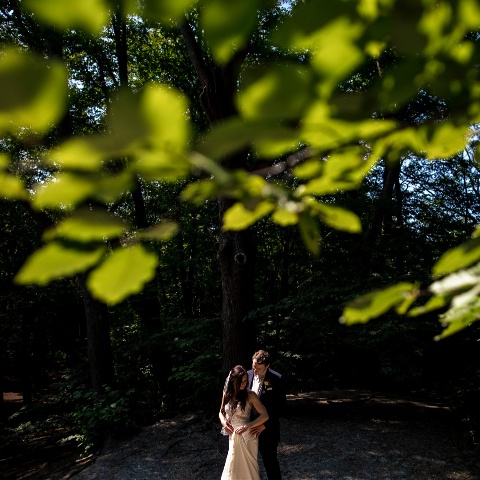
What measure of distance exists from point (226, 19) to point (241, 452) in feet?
16.5

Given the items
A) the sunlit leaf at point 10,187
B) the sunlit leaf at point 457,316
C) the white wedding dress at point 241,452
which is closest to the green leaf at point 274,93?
the sunlit leaf at point 10,187

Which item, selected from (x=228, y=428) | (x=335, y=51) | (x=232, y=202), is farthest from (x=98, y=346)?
(x=335, y=51)

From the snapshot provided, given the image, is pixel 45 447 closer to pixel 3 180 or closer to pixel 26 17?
pixel 26 17

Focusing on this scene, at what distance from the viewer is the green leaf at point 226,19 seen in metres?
0.45

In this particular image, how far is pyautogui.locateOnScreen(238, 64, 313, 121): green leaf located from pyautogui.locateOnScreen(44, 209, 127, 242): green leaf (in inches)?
Result: 7.0

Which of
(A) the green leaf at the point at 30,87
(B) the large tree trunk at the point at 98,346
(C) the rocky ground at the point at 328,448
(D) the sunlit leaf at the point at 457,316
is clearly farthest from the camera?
(B) the large tree trunk at the point at 98,346

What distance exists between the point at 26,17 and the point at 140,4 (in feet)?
37.9

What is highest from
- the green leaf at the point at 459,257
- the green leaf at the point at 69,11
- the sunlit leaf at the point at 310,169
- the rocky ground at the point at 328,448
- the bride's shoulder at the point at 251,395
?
the green leaf at the point at 69,11

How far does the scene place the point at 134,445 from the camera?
27.0 ft

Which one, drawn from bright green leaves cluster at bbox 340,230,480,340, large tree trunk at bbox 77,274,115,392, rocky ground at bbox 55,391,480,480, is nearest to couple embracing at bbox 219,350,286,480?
rocky ground at bbox 55,391,480,480

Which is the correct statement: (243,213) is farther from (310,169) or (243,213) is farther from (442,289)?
(442,289)

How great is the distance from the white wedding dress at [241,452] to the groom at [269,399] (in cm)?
25

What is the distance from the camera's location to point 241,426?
4.85 metres

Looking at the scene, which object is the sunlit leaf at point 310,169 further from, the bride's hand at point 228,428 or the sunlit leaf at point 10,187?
the bride's hand at point 228,428
